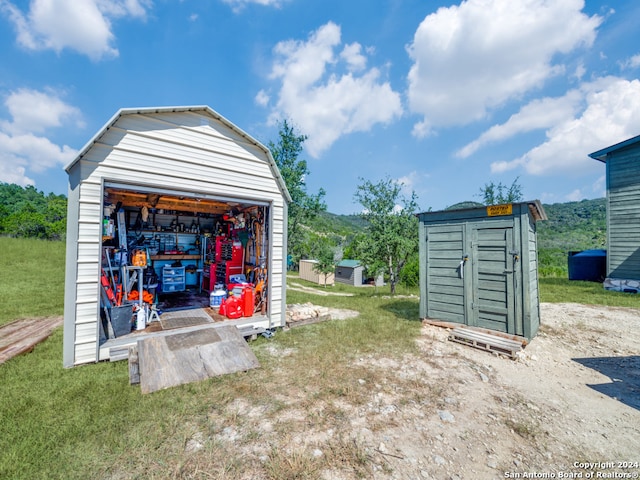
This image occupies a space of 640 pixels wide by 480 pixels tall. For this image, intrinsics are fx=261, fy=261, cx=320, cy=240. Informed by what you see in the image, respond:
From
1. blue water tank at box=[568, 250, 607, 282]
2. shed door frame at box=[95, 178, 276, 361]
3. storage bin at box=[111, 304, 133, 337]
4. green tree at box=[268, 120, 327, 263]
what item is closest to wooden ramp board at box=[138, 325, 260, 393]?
storage bin at box=[111, 304, 133, 337]

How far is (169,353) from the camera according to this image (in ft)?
14.0

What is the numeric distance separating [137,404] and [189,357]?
1046 mm

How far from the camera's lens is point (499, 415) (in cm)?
317

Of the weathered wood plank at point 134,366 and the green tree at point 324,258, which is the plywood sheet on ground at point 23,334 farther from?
the green tree at point 324,258

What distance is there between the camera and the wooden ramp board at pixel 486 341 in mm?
4918

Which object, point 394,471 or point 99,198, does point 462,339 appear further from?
point 99,198

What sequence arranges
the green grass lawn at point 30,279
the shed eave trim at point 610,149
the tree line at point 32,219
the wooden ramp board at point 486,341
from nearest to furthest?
the wooden ramp board at point 486,341 < the green grass lawn at point 30,279 < the shed eave trim at point 610,149 < the tree line at point 32,219

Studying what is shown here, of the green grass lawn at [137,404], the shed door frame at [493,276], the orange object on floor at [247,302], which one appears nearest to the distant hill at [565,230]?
the orange object on floor at [247,302]

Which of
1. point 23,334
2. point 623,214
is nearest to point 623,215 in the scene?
point 623,214

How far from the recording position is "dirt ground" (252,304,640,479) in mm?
2404

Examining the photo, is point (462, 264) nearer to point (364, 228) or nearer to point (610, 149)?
point (364, 228)

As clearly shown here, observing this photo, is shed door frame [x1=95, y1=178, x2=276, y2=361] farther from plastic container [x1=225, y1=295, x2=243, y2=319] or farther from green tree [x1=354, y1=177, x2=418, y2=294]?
green tree [x1=354, y1=177, x2=418, y2=294]

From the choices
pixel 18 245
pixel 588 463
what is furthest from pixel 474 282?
pixel 18 245

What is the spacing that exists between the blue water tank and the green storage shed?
12121mm
